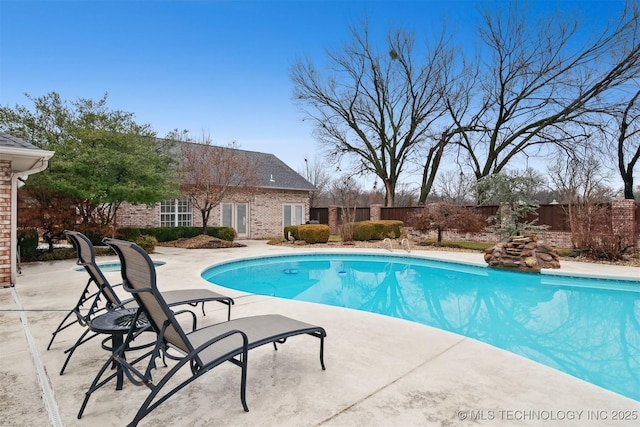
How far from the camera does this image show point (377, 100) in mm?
22094

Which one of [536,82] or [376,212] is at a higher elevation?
[536,82]

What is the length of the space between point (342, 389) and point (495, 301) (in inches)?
213

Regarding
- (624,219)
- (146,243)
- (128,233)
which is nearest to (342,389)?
(146,243)

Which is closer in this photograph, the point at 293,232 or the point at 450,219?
the point at 450,219

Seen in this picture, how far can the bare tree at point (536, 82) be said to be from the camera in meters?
16.7

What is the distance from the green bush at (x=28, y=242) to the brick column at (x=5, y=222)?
12.4 feet

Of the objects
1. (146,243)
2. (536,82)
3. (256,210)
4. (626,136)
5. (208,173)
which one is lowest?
(146,243)

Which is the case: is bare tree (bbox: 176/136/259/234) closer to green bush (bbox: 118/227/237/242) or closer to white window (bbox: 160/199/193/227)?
green bush (bbox: 118/227/237/242)

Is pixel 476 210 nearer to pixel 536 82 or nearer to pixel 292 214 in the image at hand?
pixel 536 82

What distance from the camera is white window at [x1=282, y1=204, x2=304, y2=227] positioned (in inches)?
789

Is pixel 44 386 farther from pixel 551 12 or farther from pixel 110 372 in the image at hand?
pixel 551 12

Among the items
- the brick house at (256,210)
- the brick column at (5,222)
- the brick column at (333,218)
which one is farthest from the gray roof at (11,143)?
the brick column at (333,218)

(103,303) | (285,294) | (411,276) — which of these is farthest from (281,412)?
(411,276)

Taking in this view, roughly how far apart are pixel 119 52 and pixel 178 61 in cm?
188
